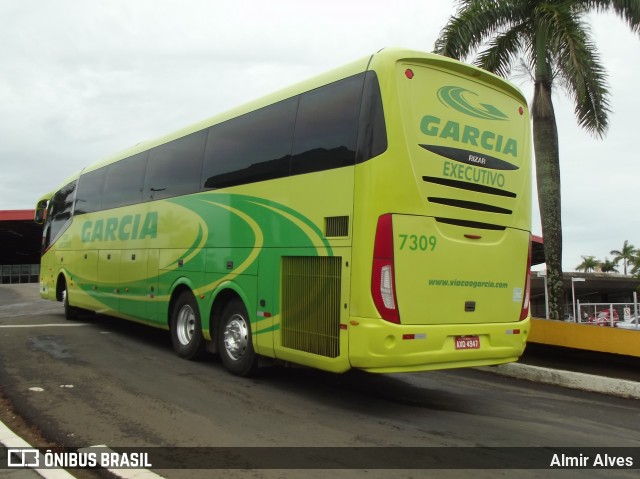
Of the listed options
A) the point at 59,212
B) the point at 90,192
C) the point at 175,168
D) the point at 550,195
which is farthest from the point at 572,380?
the point at 59,212

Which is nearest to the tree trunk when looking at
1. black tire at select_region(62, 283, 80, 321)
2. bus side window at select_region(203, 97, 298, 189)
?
bus side window at select_region(203, 97, 298, 189)

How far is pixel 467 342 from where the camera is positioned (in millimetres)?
6496

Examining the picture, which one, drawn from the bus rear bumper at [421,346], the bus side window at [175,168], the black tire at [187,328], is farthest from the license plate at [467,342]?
the bus side window at [175,168]

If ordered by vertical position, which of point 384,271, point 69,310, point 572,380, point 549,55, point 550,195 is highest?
point 549,55

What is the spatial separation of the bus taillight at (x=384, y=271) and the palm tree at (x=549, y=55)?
25.1 feet

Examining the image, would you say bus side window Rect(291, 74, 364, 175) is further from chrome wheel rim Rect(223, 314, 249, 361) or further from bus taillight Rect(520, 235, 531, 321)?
bus taillight Rect(520, 235, 531, 321)

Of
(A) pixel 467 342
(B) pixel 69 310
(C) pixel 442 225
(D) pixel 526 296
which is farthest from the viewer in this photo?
(B) pixel 69 310

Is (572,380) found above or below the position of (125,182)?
below

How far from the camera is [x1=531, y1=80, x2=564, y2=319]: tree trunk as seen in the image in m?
12.2

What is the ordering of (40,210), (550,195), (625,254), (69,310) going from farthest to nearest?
(625,254) < (40,210) < (69,310) < (550,195)

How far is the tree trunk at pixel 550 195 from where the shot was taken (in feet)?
40.1

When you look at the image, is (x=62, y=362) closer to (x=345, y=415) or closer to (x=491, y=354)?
(x=345, y=415)

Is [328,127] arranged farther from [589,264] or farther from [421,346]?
[589,264]

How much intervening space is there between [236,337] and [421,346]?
10.1 feet
